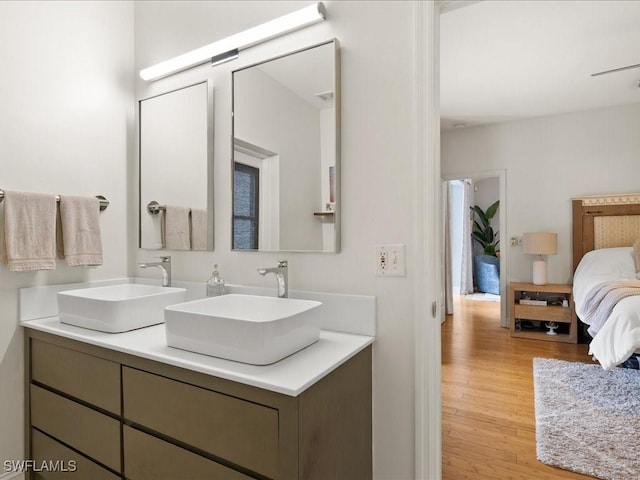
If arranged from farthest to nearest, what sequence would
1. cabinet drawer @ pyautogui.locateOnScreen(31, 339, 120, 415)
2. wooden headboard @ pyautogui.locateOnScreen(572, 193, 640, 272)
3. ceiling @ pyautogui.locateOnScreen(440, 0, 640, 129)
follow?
wooden headboard @ pyautogui.locateOnScreen(572, 193, 640, 272) < ceiling @ pyautogui.locateOnScreen(440, 0, 640, 129) < cabinet drawer @ pyautogui.locateOnScreen(31, 339, 120, 415)

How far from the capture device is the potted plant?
6742 mm

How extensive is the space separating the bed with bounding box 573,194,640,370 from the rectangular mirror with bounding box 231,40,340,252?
7.86 ft

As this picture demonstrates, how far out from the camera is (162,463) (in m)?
1.12

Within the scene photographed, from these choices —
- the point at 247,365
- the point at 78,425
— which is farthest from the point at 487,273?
the point at 78,425

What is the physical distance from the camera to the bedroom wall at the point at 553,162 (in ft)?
13.1

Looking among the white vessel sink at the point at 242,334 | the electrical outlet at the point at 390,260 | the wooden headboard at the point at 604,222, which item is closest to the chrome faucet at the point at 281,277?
the white vessel sink at the point at 242,334

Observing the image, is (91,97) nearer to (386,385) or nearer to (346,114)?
(346,114)

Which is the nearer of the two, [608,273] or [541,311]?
[608,273]

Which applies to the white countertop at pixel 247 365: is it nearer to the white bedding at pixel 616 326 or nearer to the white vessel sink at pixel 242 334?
the white vessel sink at pixel 242 334

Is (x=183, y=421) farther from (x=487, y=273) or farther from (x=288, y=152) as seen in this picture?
(x=487, y=273)

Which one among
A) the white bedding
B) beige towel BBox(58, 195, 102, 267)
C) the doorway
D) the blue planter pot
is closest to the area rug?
the doorway

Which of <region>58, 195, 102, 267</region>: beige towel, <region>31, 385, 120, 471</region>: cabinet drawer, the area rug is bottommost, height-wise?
the area rug

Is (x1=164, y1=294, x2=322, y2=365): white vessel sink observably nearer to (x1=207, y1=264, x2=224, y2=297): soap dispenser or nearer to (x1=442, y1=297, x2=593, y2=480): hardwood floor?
(x1=207, y1=264, x2=224, y2=297): soap dispenser

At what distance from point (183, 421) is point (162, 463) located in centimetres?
18
